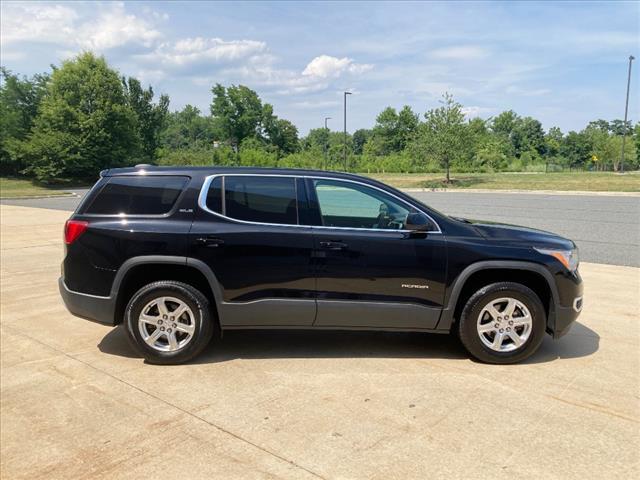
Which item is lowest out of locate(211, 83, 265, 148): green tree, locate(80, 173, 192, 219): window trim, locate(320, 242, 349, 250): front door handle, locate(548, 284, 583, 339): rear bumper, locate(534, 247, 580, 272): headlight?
locate(548, 284, 583, 339): rear bumper

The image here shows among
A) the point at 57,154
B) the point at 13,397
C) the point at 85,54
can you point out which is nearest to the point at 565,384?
the point at 13,397

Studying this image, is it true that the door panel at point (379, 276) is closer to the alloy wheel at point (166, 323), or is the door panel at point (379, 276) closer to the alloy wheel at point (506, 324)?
the alloy wheel at point (506, 324)

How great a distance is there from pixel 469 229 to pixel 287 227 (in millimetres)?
1579

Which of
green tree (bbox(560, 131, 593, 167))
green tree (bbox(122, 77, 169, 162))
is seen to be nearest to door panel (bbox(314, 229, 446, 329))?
green tree (bbox(122, 77, 169, 162))

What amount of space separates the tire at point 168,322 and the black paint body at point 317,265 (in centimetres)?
17

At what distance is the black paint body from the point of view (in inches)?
156

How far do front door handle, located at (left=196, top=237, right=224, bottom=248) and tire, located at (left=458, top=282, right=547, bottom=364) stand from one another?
214 centimetres

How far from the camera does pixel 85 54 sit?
45031 millimetres

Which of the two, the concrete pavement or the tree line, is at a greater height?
the tree line

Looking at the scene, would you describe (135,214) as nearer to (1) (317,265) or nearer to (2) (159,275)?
(2) (159,275)

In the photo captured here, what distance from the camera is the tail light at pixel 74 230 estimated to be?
4.11 m

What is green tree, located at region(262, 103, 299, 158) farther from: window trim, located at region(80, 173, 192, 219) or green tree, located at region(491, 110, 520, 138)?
window trim, located at region(80, 173, 192, 219)

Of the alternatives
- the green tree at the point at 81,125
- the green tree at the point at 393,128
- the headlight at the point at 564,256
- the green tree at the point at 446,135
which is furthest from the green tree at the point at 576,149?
the headlight at the point at 564,256

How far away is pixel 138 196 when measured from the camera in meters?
4.14
